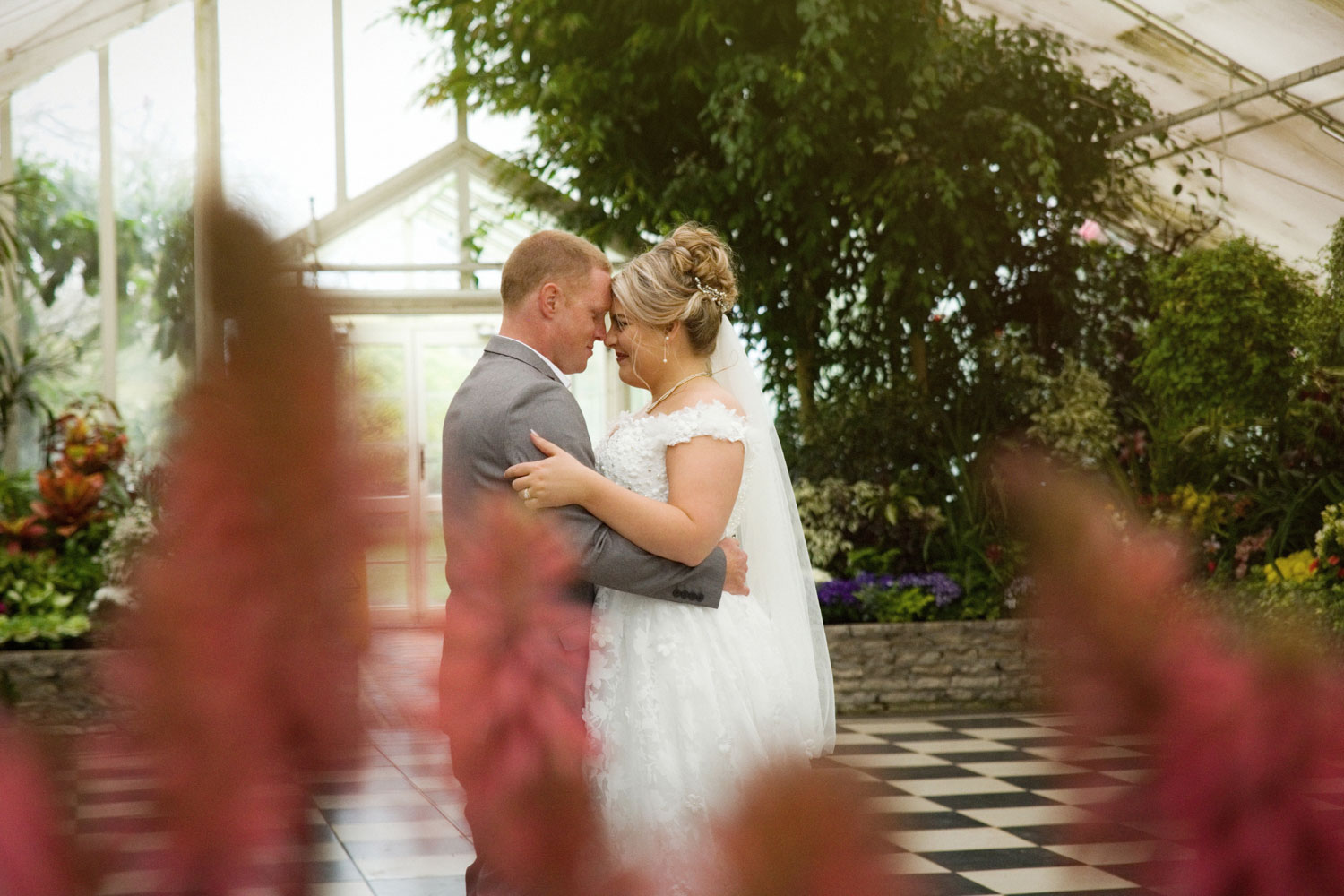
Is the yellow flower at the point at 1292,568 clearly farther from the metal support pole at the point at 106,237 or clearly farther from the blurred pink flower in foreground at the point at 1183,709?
the metal support pole at the point at 106,237

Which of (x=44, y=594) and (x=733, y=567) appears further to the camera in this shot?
(x=44, y=594)

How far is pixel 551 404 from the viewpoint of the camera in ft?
7.04

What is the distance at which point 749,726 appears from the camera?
2.03 m

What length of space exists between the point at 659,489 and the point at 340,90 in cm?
765

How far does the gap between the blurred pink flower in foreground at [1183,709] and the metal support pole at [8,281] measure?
26.0 ft

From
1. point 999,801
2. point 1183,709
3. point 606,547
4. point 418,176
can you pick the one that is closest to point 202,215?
point 1183,709

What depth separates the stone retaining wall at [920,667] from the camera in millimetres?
6207

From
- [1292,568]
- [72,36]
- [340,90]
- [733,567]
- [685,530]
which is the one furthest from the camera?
[340,90]

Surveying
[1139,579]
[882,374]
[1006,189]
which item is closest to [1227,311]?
[1006,189]

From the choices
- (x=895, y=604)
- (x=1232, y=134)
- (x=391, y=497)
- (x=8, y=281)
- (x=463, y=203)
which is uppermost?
(x=463, y=203)

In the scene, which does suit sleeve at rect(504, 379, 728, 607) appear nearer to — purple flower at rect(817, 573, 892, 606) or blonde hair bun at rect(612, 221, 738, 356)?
blonde hair bun at rect(612, 221, 738, 356)

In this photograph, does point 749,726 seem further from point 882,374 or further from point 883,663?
point 882,374

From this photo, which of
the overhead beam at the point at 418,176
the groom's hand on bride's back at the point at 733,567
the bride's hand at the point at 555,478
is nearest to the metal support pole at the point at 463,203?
the overhead beam at the point at 418,176

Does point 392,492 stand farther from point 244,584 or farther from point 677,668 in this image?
point 677,668
